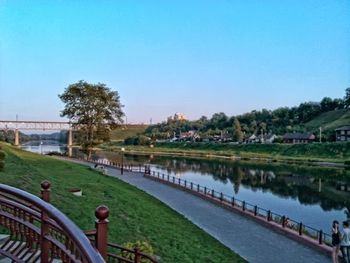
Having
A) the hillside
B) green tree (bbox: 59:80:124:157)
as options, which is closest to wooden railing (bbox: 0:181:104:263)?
green tree (bbox: 59:80:124:157)

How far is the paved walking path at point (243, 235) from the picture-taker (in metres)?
15.3

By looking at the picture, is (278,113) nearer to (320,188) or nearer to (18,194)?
(320,188)

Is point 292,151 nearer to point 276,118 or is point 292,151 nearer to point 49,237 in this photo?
point 276,118

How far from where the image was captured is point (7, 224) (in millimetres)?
6047

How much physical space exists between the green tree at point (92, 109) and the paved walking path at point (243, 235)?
34173 mm

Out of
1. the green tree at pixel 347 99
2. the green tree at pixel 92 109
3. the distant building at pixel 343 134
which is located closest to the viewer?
the green tree at pixel 92 109

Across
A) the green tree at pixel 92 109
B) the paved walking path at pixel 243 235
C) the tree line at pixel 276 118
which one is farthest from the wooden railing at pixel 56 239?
the tree line at pixel 276 118

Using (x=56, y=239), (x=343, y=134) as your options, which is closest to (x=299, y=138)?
(x=343, y=134)

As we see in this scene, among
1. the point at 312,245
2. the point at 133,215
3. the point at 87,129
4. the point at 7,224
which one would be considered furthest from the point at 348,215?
the point at 87,129

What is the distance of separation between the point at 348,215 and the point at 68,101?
43214mm

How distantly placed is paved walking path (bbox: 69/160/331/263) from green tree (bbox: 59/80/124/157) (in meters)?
34.2

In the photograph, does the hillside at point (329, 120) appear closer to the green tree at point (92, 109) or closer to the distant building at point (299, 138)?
the distant building at point (299, 138)

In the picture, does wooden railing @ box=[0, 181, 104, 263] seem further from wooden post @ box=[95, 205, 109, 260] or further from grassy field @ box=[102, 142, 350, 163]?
grassy field @ box=[102, 142, 350, 163]

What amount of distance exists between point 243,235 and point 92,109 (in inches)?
1781
